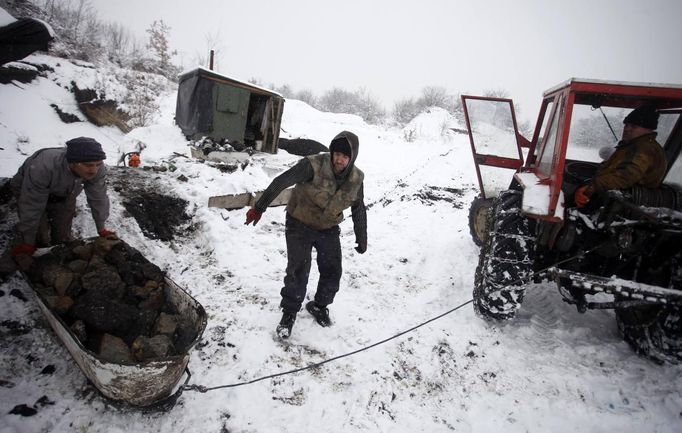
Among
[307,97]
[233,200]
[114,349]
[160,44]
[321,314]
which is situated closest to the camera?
[114,349]

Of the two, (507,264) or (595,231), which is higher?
(595,231)

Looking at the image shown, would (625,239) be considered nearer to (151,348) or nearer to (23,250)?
(151,348)

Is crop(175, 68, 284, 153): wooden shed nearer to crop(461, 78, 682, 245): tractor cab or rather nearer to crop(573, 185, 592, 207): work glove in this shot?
crop(461, 78, 682, 245): tractor cab

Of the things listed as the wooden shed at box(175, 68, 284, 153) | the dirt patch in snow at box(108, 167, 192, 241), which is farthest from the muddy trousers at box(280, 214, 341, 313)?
the wooden shed at box(175, 68, 284, 153)

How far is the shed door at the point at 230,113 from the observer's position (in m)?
9.16

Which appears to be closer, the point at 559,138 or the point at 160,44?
the point at 559,138

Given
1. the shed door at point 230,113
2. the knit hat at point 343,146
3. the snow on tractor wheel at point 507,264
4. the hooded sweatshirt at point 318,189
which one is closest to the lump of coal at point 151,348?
the hooded sweatshirt at point 318,189

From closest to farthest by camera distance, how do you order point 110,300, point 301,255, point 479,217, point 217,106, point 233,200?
1. point 110,300
2. point 301,255
3. point 479,217
4. point 233,200
5. point 217,106

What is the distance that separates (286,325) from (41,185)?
7.66 feet

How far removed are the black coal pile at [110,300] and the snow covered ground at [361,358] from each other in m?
0.37

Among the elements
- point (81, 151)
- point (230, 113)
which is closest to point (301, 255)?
point (81, 151)

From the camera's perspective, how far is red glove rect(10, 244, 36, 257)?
2.40 metres

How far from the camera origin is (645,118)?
2590 mm

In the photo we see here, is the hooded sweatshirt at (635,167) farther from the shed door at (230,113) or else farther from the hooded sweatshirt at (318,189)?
the shed door at (230,113)
